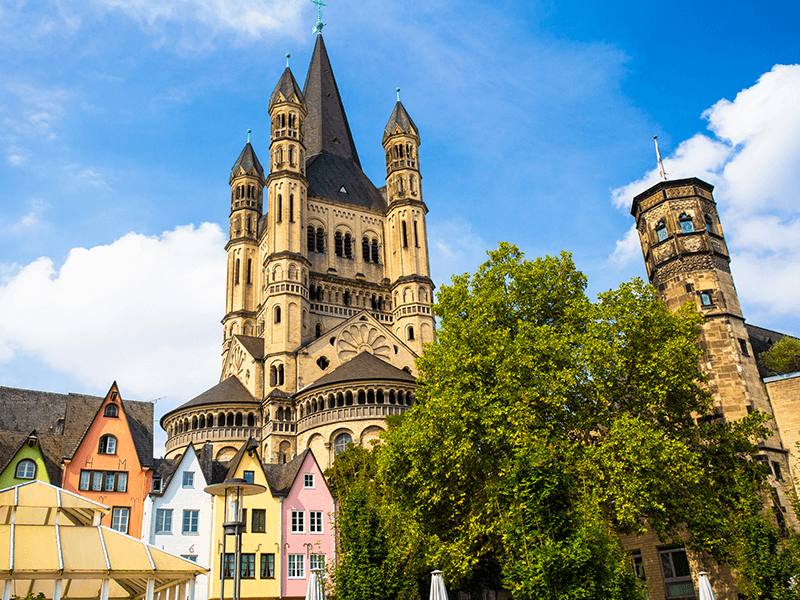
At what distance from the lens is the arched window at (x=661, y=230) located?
120ft

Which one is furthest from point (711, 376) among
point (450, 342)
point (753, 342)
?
point (450, 342)

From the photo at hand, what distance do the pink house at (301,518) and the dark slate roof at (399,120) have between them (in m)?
41.1

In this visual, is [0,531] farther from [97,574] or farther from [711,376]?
[711,376]

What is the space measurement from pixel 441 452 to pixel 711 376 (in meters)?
15.5

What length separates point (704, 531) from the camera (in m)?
23.4

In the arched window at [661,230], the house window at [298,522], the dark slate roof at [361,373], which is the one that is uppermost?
the arched window at [661,230]

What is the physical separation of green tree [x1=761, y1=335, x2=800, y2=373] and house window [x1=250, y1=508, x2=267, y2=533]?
26.4 metres

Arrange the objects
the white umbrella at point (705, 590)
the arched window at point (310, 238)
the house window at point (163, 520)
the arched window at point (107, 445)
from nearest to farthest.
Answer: the white umbrella at point (705, 590) < the house window at point (163, 520) < the arched window at point (107, 445) < the arched window at point (310, 238)

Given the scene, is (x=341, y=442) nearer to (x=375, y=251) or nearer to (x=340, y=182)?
(x=375, y=251)

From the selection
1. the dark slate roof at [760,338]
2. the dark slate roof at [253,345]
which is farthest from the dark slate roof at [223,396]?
the dark slate roof at [760,338]

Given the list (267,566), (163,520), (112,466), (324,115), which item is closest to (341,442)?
(267,566)

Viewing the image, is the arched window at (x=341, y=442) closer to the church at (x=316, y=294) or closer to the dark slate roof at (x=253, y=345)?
the church at (x=316, y=294)

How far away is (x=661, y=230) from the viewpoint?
1447 inches

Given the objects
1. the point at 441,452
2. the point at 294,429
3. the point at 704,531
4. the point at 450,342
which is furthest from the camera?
the point at 294,429
